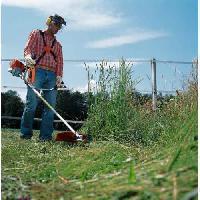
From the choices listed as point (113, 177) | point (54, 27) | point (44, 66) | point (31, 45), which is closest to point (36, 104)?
point (44, 66)

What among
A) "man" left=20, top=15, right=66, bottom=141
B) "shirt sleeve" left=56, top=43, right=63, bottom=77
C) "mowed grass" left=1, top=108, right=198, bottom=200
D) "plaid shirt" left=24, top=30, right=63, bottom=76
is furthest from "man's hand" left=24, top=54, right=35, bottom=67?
"mowed grass" left=1, top=108, right=198, bottom=200

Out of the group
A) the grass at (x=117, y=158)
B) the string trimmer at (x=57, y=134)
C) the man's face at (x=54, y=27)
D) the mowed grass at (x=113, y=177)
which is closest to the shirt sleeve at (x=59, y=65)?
the man's face at (x=54, y=27)

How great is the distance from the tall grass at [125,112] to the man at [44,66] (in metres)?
0.46

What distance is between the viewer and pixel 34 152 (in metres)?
4.35

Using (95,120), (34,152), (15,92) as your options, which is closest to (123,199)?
(34,152)

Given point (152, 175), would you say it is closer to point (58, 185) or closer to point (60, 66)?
point (58, 185)

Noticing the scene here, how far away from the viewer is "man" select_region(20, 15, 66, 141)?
5766 millimetres

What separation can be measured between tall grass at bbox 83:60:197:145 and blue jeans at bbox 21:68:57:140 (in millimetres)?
422

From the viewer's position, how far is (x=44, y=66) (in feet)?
19.2

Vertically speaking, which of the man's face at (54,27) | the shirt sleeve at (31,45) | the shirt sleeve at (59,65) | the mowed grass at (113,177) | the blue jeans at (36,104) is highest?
the man's face at (54,27)

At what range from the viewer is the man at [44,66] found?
577cm

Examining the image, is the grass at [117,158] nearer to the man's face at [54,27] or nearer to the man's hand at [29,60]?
the man's face at [54,27]

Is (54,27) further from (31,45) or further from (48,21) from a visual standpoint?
(31,45)

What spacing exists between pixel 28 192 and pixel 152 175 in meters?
0.58
